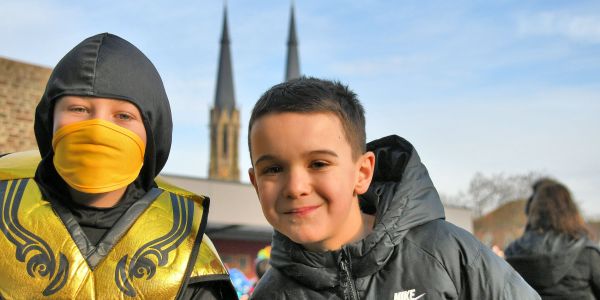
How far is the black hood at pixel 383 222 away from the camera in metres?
2.33

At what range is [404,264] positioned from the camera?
7.72 ft

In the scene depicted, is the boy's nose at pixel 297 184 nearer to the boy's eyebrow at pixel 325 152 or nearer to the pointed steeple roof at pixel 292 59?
the boy's eyebrow at pixel 325 152

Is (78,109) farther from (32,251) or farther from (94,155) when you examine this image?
(32,251)

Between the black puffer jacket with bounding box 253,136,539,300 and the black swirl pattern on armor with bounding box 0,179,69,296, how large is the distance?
0.63 metres

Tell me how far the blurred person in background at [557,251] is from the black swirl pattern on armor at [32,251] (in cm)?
318

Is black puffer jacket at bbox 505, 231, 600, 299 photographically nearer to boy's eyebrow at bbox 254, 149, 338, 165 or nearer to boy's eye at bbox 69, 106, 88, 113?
boy's eyebrow at bbox 254, 149, 338, 165

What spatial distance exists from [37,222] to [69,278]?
0.24 m

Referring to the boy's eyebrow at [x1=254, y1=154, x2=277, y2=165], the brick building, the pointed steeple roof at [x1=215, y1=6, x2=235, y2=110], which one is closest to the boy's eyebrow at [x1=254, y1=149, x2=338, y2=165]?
the boy's eyebrow at [x1=254, y1=154, x2=277, y2=165]

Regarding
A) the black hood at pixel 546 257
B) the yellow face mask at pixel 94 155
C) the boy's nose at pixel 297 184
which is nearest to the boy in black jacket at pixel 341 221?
the boy's nose at pixel 297 184

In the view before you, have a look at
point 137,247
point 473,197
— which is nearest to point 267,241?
point 473,197

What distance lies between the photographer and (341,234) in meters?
2.39

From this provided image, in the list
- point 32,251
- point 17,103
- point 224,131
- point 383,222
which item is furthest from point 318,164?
point 224,131

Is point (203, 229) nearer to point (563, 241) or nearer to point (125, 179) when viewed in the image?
point (125, 179)

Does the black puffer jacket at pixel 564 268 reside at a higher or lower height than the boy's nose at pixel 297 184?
lower
